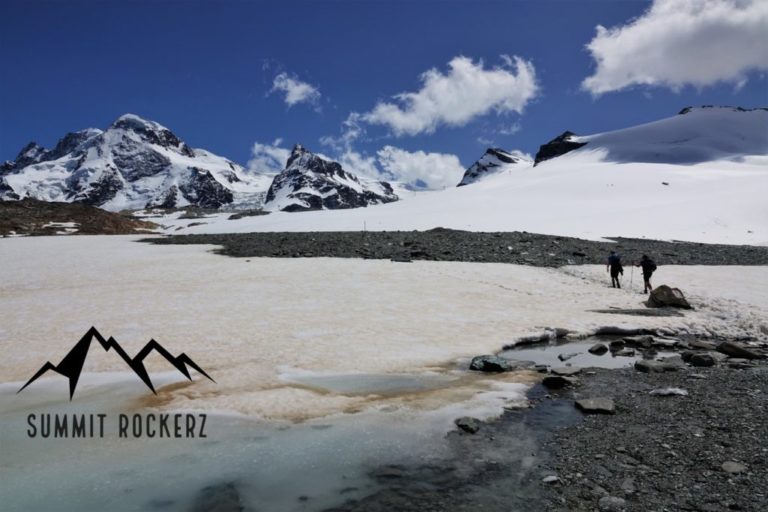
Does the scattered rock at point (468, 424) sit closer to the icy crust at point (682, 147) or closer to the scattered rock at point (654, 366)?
the scattered rock at point (654, 366)

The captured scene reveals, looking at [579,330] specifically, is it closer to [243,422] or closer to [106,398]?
[243,422]

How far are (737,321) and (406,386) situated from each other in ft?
53.3

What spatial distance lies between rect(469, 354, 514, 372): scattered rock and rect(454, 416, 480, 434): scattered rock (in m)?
4.07

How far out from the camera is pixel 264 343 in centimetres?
1673

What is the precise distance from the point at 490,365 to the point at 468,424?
4548 mm

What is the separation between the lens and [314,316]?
20641 mm

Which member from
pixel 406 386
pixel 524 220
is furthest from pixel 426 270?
pixel 524 220

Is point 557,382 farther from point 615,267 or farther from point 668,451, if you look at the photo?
point 615,267

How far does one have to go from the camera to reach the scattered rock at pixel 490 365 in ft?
47.0

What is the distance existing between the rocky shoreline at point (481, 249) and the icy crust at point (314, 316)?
3.68 m

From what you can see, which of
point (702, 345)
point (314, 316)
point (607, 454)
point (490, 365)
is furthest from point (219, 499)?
point (702, 345)

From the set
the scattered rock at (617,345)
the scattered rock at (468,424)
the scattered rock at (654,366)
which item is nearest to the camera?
the scattered rock at (468,424)

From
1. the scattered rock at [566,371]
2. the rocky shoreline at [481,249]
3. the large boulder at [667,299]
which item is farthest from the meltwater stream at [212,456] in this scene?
the rocky shoreline at [481,249]

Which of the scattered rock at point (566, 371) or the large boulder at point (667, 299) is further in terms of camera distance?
the large boulder at point (667, 299)
